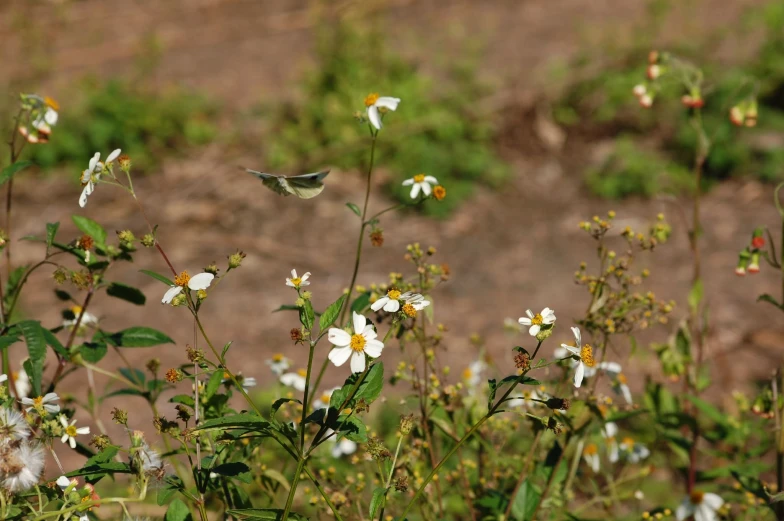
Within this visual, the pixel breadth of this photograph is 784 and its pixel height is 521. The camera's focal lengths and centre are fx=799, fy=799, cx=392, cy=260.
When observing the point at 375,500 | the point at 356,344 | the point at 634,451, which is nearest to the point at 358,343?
the point at 356,344

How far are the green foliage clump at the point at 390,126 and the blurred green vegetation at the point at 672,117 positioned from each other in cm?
52

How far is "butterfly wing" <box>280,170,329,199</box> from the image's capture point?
1188 mm

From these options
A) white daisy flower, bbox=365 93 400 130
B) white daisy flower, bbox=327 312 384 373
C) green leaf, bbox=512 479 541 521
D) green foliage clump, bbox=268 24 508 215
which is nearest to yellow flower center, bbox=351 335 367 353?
white daisy flower, bbox=327 312 384 373

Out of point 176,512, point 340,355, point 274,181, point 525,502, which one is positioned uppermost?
point 274,181

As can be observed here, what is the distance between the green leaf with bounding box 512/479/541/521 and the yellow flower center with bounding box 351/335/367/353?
50 centimetres

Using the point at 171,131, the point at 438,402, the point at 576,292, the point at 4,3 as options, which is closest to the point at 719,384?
the point at 576,292

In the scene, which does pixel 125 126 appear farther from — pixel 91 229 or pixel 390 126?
pixel 91 229

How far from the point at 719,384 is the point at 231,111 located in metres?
3.12

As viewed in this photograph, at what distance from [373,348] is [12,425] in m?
0.49

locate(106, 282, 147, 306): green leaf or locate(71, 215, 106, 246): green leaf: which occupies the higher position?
locate(71, 215, 106, 246): green leaf

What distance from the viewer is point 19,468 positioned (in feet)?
3.30

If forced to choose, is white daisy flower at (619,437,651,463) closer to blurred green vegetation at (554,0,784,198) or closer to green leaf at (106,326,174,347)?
green leaf at (106,326,174,347)

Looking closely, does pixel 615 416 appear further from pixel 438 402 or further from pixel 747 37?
pixel 747 37

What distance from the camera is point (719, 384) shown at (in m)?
2.58
